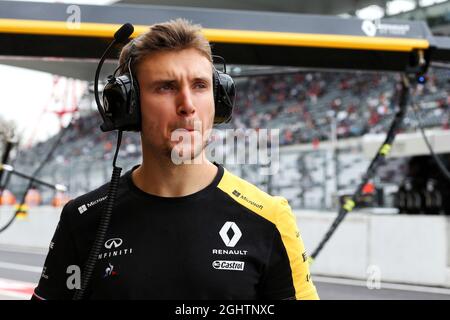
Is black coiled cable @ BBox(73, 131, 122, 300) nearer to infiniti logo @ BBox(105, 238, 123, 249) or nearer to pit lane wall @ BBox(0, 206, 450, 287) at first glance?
infiniti logo @ BBox(105, 238, 123, 249)

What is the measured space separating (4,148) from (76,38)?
4.46ft

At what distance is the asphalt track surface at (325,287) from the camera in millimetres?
5694

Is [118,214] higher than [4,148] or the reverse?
the reverse

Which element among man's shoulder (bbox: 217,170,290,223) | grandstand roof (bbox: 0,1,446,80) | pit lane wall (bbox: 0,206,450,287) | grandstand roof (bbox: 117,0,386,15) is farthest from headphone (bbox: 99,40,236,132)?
grandstand roof (bbox: 117,0,386,15)

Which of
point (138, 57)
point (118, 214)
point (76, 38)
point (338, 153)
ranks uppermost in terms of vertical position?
point (338, 153)

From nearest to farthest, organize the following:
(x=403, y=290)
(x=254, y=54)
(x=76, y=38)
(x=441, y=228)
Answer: (x=76, y=38), (x=254, y=54), (x=403, y=290), (x=441, y=228)

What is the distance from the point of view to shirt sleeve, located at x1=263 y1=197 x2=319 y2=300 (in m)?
1.33

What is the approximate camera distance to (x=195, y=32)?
135 centimetres

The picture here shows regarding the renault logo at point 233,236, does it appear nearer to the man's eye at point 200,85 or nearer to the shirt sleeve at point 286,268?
the shirt sleeve at point 286,268

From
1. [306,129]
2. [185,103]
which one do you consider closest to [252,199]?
[185,103]

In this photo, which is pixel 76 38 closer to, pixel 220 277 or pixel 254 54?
pixel 254 54

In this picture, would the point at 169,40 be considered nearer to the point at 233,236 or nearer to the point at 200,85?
the point at 200,85

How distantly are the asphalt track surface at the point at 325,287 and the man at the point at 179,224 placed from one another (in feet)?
14.3
